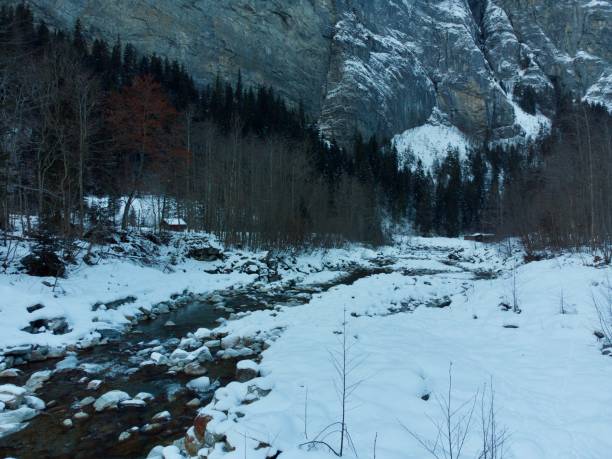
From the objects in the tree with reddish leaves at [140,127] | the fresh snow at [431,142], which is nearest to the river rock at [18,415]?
the tree with reddish leaves at [140,127]

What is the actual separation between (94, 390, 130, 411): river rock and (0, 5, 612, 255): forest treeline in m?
10.5

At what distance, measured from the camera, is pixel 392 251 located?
4712 cm

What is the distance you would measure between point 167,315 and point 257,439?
396 inches

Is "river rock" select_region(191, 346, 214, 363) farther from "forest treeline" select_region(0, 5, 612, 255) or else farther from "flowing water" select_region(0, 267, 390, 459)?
"forest treeline" select_region(0, 5, 612, 255)

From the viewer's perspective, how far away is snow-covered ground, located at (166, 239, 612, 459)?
12.6 ft

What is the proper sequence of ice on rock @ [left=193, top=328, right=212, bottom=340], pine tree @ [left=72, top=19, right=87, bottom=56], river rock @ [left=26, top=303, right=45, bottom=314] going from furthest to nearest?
pine tree @ [left=72, top=19, right=87, bottom=56], ice on rock @ [left=193, top=328, right=212, bottom=340], river rock @ [left=26, top=303, right=45, bottom=314]

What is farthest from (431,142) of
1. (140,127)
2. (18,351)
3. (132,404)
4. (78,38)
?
(132,404)

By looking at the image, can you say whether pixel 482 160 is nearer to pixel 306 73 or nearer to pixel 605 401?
pixel 306 73

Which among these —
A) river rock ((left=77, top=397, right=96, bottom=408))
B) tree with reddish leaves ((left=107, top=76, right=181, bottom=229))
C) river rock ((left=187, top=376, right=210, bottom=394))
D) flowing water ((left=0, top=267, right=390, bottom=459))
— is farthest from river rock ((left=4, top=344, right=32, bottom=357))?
tree with reddish leaves ((left=107, top=76, right=181, bottom=229))

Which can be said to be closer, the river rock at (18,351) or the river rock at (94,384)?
the river rock at (94,384)

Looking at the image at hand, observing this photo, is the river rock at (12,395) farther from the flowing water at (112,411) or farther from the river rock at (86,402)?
the river rock at (86,402)

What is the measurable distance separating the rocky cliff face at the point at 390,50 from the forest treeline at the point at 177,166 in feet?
43.2

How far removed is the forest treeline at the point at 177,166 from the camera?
15.6m

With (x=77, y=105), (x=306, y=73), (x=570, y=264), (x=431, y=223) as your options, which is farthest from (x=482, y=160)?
(x=77, y=105)
